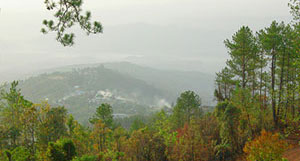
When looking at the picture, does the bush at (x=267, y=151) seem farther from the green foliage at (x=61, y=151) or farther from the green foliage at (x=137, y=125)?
the green foliage at (x=137, y=125)

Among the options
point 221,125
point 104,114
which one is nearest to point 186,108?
point 104,114

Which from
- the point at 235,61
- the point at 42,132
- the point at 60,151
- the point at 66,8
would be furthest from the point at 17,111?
the point at 235,61

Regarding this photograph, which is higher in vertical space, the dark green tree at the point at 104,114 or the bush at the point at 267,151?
the bush at the point at 267,151

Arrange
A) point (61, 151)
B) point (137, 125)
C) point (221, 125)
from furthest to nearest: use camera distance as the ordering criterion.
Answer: point (137, 125)
point (221, 125)
point (61, 151)

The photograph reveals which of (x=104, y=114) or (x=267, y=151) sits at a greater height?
(x=267, y=151)

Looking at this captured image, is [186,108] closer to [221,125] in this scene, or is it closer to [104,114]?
[104,114]

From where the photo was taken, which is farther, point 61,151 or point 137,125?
point 137,125

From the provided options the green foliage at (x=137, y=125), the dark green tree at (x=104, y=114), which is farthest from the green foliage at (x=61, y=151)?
the green foliage at (x=137, y=125)

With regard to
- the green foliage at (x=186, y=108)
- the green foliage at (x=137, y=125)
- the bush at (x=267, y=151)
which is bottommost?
the green foliage at (x=137, y=125)

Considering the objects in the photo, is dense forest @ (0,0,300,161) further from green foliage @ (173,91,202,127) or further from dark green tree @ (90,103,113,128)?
green foliage @ (173,91,202,127)

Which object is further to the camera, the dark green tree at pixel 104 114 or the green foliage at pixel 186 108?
the green foliage at pixel 186 108

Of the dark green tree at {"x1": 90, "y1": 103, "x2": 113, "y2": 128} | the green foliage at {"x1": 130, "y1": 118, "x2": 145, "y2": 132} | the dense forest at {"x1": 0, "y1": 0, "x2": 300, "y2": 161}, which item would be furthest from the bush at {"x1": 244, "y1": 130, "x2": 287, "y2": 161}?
the green foliage at {"x1": 130, "y1": 118, "x2": 145, "y2": 132}

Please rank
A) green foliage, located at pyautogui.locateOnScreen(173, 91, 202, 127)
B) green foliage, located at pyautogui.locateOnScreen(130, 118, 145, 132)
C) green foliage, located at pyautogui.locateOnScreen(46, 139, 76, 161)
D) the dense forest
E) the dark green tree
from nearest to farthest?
green foliage, located at pyautogui.locateOnScreen(46, 139, 76, 161)
the dense forest
the dark green tree
green foliage, located at pyautogui.locateOnScreen(173, 91, 202, 127)
green foliage, located at pyautogui.locateOnScreen(130, 118, 145, 132)

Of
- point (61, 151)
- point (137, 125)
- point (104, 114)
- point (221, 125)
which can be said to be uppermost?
point (61, 151)
